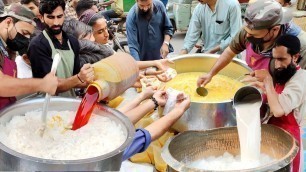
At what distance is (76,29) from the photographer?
3408mm

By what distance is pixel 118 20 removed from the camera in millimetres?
8570

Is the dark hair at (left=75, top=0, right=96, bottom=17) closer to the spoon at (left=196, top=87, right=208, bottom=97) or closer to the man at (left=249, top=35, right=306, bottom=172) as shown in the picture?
the spoon at (left=196, top=87, right=208, bottom=97)

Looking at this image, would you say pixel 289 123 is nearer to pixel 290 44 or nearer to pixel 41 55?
pixel 290 44

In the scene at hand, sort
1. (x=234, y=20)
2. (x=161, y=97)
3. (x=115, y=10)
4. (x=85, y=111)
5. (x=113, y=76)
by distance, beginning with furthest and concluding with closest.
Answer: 1. (x=115, y=10)
2. (x=234, y=20)
3. (x=161, y=97)
4. (x=113, y=76)
5. (x=85, y=111)

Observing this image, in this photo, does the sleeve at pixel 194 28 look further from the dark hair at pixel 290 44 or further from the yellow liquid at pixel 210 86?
the dark hair at pixel 290 44

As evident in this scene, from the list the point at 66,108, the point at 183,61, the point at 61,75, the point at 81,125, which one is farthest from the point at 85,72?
the point at 183,61

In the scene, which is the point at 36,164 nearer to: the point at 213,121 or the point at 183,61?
the point at 213,121

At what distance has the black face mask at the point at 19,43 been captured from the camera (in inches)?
118

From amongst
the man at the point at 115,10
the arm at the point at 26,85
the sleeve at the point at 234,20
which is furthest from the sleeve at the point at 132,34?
the man at the point at 115,10

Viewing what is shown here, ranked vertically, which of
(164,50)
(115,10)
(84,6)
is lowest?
(115,10)

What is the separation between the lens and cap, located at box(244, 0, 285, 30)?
105 inches

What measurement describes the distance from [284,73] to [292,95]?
0.14 meters

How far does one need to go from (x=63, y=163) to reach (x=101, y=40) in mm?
2401

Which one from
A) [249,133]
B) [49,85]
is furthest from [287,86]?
[49,85]
